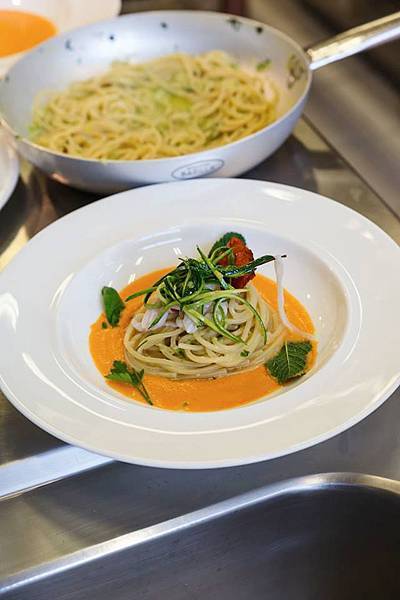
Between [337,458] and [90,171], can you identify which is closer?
[337,458]

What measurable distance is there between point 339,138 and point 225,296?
69 cm

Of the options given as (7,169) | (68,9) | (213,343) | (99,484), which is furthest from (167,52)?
(99,484)

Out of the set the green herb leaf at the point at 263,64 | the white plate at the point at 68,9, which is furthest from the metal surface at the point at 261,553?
the white plate at the point at 68,9

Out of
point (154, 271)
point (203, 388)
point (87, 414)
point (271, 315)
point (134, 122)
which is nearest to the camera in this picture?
point (87, 414)

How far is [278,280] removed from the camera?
1.05 metres

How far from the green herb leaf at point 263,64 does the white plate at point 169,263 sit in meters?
0.45

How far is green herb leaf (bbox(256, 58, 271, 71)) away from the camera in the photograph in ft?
5.15

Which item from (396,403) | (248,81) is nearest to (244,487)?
(396,403)

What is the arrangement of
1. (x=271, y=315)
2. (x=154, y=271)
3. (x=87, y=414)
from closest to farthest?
(x=87, y=414), (x=271, y=315), (x=154, y=271)

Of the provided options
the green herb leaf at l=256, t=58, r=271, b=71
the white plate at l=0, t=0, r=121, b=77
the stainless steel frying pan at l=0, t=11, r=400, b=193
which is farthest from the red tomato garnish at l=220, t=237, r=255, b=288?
the white plate at l=0, t=0, r=121, b=77

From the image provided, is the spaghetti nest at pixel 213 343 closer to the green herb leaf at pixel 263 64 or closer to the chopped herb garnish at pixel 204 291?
the chopped herb garnish at pixel 204 291

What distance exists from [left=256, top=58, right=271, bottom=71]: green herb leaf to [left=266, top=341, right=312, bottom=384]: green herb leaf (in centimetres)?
78

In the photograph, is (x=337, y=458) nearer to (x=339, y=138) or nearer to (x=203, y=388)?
(x=203, y=388)

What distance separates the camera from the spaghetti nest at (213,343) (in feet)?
3.29
